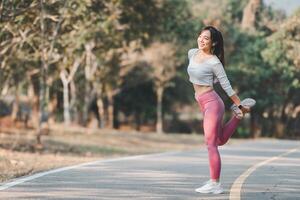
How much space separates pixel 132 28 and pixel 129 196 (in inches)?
882

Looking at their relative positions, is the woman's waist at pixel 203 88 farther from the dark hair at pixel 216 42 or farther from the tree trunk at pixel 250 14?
the tree trunk at pixel 250 14

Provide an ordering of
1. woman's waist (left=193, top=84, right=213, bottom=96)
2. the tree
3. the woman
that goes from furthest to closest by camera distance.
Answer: the tree
woman's waist (left=193, top=84, right=213, bottom=96)
the woman

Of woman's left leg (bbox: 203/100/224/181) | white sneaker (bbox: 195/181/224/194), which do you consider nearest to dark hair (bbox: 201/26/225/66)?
woman's left leg (bbox: 203/100/224/181)

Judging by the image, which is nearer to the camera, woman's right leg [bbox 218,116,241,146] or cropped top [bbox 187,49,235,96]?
cropped top [bbox 187,49,235,96]

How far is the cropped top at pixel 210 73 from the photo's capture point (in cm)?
965

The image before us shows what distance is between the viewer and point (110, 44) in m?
32.9

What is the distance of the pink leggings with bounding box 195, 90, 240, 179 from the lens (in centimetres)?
963

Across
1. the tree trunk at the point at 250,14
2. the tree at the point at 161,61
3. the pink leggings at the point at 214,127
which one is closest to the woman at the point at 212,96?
the pink leggings at the point at 214,127

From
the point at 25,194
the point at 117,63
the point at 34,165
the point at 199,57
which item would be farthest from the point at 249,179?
the point at 117,63

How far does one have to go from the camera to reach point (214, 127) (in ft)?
31.6

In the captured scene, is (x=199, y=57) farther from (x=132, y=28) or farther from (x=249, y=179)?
(x=132, y=28)

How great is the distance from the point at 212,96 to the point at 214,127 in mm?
414

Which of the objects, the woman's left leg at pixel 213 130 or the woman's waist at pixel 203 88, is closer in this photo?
the woman's left leg at pixel 213 130

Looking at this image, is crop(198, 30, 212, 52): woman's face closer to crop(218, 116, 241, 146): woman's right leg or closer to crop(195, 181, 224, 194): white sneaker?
crop(218, 116, 241, 146): woman's right leg
